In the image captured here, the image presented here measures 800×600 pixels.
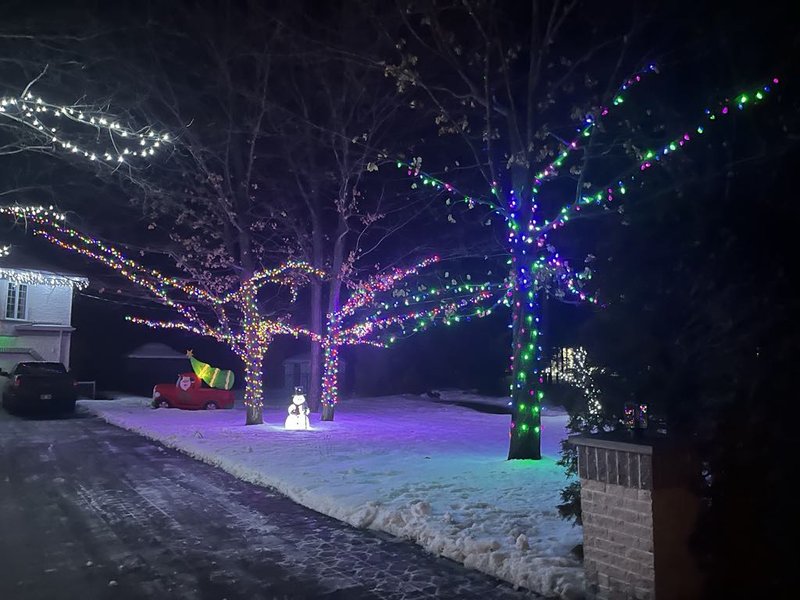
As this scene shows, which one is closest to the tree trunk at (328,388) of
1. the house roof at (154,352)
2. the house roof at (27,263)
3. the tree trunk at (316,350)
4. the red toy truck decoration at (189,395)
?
the tree trunk at (316,350)

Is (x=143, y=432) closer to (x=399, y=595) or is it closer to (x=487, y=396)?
(x=399, y=595)

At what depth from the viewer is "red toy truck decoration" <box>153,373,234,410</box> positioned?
23656mm

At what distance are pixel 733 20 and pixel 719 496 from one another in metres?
3.62

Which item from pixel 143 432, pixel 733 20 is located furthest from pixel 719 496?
pixel 143 432

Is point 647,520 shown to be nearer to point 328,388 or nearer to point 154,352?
point 328,388

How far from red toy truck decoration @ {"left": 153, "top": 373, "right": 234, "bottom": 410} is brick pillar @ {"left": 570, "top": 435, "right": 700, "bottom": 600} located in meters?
21.2

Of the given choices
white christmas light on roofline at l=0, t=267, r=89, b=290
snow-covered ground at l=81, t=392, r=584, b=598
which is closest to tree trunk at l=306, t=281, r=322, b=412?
snow-covered ground at l=81, t=392, r=584, b=598

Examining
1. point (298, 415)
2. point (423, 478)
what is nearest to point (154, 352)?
point (298, 415)

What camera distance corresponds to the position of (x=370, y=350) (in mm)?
38188

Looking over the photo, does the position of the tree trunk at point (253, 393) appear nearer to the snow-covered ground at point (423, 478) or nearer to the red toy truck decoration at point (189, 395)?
the snow-covered ground at point (423, 478)

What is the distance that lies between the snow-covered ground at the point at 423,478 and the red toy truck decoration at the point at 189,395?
390cm

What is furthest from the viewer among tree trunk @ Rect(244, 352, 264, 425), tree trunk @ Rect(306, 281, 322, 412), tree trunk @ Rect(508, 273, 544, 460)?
tree trunk @ Rect(306, 281, 322, 412)

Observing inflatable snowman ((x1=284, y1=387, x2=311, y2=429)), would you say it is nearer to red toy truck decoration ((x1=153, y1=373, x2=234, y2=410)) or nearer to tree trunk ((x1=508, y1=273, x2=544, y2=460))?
tree trunk ((x1=508, y1=273, x2=544, y2=460))

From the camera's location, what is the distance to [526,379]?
1193 cm
